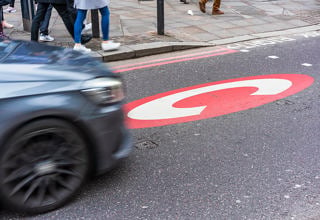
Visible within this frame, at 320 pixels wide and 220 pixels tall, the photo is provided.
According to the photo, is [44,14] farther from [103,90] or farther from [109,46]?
[103,90]

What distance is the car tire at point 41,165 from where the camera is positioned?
270 cm

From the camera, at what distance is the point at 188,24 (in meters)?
9.69

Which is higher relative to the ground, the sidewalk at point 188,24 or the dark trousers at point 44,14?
the dark trousers at point 44,14

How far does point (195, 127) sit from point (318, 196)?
1.60 m

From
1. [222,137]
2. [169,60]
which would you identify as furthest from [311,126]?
[169,60]

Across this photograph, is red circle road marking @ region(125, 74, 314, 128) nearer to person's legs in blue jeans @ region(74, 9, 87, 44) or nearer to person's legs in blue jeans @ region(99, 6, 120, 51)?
person's legs in blue jeans @ region(99, 6, 120, 51)

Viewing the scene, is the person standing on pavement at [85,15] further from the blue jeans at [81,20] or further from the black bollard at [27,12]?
the black bollard at [27,12]

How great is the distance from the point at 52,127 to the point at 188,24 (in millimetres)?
7343

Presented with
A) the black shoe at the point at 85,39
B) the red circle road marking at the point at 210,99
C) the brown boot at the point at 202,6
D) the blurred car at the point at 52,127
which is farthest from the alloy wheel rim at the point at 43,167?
the brown boot at the point at 202,6

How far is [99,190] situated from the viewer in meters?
3.26

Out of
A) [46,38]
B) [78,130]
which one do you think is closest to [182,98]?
[78,130]

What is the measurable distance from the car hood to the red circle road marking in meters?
1.30

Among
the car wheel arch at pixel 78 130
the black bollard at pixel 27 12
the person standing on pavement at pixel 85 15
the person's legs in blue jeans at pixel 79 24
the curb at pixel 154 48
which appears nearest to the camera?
the car wheel arch at pixel 78 130

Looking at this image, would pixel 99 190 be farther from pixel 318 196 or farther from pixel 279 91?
pixel 279 91
